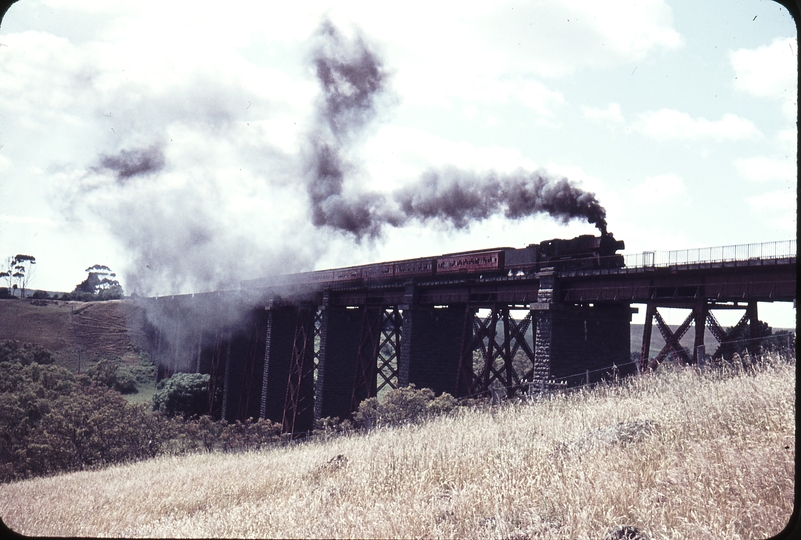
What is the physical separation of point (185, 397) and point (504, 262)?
2618 centimetres

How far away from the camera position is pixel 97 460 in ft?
67.1

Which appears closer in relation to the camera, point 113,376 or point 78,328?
point 113,376

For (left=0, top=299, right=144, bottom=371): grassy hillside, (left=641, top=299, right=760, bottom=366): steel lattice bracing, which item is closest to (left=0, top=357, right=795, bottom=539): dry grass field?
(left=641, top=299, right=760, bottom=366): steel lattice bracing

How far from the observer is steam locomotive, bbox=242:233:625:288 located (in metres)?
16.1

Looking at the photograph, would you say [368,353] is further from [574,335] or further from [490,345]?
[574,335]

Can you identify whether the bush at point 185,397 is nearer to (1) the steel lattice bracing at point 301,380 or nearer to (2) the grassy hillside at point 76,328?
(1) the steel lattice bracing at point 301,380

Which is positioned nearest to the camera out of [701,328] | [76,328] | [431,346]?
[701,328]

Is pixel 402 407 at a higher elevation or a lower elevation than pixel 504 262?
lower

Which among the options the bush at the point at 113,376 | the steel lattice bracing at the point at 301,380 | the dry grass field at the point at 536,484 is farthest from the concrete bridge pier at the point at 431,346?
the bush at the point at 113,376

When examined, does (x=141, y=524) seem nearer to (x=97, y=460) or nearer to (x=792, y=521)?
(x=792, y=521)

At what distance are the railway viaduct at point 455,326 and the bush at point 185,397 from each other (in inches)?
53.6

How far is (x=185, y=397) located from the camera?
116 ft

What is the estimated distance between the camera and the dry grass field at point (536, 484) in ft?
14.1

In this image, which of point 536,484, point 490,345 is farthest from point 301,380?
point 536,484
